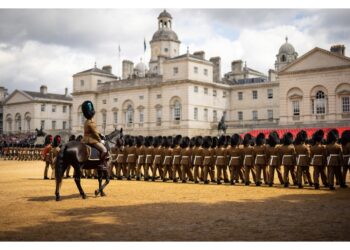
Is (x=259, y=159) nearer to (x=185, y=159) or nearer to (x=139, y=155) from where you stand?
A: (x=185, y=159)

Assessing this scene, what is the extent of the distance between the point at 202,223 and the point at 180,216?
0.90 metres

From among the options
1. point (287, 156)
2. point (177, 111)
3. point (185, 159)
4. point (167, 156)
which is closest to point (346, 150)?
point (287, 156)

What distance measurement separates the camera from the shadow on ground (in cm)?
724

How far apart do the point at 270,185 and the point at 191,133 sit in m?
38.8

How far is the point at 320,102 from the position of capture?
48.0 m

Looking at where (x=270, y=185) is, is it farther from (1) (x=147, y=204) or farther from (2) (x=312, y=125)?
(2) (x=312, y=125)

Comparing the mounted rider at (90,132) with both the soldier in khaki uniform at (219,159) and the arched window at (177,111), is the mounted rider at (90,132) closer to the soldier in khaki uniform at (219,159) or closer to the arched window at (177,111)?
the soldier in khaki uniform at (219,159)

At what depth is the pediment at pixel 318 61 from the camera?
46.1m

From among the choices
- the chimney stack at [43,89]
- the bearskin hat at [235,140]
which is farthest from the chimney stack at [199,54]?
the bearskin hat at [235,140]

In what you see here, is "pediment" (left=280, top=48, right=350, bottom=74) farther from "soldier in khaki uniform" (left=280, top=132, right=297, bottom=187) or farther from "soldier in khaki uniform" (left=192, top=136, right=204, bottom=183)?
"soldier in khaki uniform" (left=280, top=132, right=297, bottom=187)

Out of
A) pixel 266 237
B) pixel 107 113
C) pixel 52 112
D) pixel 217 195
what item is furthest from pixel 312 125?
pixel 52 112

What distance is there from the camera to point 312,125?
46031 millimetres

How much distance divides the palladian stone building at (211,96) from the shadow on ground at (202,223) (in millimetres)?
37509

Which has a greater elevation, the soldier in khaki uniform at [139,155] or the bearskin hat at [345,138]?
the bearskin hat at [345,138]
